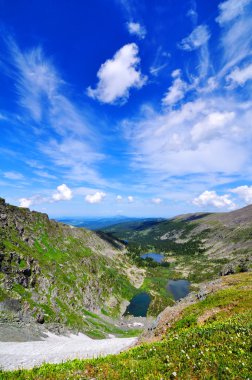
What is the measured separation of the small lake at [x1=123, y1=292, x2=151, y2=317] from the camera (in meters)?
155

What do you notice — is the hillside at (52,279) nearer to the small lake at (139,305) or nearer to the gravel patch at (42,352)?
the small lake at (139,305)

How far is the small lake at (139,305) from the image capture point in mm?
155387

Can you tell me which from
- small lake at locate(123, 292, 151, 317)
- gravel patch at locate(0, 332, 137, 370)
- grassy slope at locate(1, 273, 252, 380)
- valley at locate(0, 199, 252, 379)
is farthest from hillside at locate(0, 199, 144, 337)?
grassy slope at locate(1, 273, 252, 380)

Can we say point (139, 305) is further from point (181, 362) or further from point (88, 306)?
point (181, 362)

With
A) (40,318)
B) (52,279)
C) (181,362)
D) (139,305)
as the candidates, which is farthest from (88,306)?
(181,362)

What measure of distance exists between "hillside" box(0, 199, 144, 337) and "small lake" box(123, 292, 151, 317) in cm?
550

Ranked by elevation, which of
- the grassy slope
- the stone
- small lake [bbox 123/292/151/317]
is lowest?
small lake [bbox 123/292/151/317]

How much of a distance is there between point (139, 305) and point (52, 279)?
2925 inches

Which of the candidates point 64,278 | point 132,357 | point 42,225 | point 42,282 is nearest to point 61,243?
point 42,225

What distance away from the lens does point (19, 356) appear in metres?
53.3

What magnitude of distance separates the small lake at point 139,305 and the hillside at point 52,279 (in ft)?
18.1

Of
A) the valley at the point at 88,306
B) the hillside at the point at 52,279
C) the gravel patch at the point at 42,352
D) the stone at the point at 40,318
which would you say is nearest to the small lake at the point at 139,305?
the valley at the point at 88,306

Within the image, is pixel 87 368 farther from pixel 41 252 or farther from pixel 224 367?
pixel 41 252

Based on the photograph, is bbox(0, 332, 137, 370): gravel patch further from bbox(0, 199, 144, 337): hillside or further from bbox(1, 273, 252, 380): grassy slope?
bbox(1, 273, 252, 380): grassy slope
